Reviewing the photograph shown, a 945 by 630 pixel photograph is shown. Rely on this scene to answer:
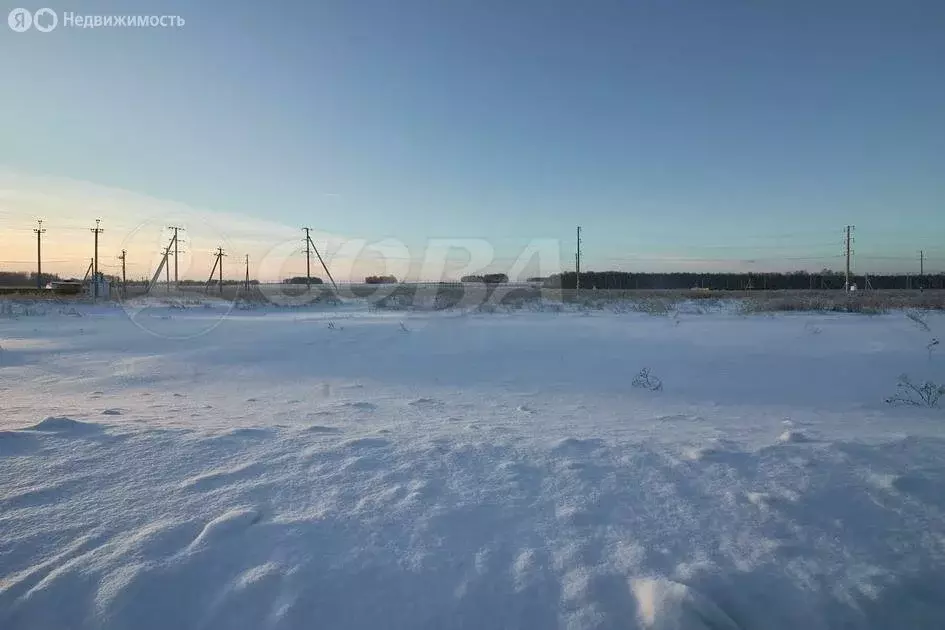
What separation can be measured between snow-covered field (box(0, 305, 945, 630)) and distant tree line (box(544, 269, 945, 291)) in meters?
62.8

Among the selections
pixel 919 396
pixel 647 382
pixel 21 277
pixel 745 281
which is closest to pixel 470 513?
pixel 647 382

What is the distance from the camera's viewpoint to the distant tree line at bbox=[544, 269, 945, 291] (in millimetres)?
67375

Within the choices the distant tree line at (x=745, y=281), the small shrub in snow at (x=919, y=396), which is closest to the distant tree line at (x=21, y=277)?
the distant tree line at (x=745, y=281)

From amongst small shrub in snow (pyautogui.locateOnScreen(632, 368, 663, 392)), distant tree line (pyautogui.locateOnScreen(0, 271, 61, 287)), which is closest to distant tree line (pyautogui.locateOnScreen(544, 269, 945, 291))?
small shrub in snow (pyautogui.locateOnScreen(632, 368, 663, 392))

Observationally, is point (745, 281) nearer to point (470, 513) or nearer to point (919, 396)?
point (919, 396)

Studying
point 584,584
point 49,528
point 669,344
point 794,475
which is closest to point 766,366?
point 669,344

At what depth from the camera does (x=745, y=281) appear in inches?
2886

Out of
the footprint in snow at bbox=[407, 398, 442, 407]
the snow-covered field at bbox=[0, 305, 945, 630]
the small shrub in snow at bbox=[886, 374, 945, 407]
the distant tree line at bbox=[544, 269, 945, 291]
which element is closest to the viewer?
the snow-covered field at bbox=[0, 305, 945, 630]

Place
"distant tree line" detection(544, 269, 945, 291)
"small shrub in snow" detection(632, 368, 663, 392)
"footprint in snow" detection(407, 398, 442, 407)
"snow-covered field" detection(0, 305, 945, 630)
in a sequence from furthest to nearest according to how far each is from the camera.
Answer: "distant tree line" detection(544, 269, 945, 291) → "small shrub in snow" detection(632, 368, 663, 392) → "footprint in snow" detection(407, 398, 442, 407) → "snow-covered field" detection(0, 305, 945, 630)

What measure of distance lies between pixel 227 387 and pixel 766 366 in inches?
268

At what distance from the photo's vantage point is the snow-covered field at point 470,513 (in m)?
1.74

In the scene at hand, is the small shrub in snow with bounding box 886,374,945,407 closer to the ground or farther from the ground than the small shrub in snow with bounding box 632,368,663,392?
farther from the ground

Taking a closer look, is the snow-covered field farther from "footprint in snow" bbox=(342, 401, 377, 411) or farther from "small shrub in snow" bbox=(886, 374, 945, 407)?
"small shrub in snow" bbox=(886, 374, 945, 407)

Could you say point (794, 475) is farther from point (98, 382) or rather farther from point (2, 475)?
point (98, 382)
